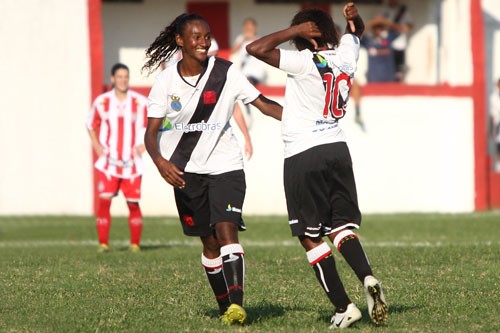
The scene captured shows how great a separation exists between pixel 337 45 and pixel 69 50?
14.8 metres

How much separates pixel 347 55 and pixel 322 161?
76 centimetres

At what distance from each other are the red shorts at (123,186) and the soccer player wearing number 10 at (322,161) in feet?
22.6

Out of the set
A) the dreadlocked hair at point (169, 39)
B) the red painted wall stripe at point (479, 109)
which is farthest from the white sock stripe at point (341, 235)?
the red painted wall stripe at point (479, 109)

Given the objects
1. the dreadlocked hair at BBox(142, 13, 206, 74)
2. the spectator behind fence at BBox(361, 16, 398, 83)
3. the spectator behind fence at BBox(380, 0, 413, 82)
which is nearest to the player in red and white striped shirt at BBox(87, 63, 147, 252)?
the dreadlocked hair at BBox(142, 13, 206, 74)

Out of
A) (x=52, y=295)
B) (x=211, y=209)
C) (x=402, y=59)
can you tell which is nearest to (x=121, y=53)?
(x=402, y=59)

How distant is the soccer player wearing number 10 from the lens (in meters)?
8.08

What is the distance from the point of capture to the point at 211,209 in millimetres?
8469

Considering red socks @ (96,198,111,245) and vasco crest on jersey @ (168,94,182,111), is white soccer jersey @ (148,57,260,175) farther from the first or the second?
red socks @ (96,198,111,245)

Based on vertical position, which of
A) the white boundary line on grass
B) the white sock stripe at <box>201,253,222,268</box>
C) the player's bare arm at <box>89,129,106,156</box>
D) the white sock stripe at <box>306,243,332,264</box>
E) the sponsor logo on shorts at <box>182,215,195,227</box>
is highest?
the player's bare arm at <box>89,129,106,156</box>

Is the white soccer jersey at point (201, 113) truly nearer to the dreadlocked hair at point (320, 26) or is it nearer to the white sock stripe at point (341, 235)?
the dreadlocked hair at point (320, 26)

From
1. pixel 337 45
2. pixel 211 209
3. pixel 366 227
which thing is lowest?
pixel 366 227

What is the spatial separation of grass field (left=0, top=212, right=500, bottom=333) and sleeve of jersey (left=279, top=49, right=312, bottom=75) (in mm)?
1752

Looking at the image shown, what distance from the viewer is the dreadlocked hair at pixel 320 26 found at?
8.12 m

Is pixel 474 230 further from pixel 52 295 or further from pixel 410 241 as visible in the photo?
pixel 52 295
